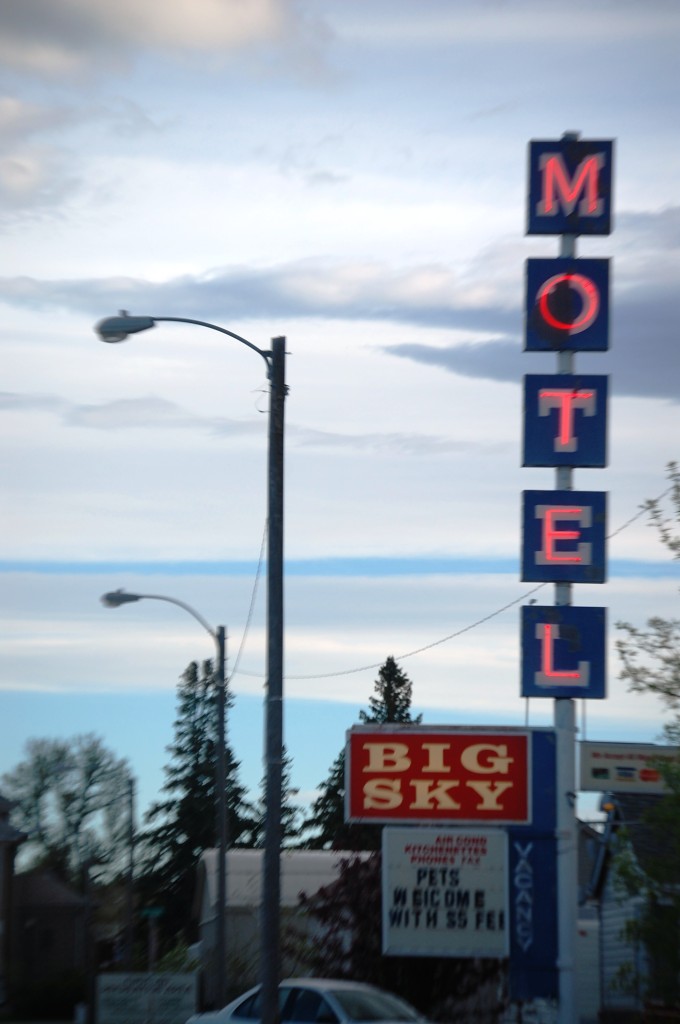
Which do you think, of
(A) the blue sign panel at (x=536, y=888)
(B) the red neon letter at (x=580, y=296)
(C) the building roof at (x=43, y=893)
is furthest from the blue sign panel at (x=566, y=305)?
(C) the building roof at (x=43, y=893)

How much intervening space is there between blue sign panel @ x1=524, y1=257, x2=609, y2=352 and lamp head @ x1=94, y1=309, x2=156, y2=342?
9492 millimetres

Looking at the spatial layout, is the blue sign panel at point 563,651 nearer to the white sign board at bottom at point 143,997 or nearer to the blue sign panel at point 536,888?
the blue sign panel at point 536,888

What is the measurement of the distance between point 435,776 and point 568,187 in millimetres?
10421

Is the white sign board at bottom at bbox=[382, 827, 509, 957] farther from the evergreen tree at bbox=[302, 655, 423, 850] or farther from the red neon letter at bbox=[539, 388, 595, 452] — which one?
the evergreen tree at bbox=[302, 655, 423, 850]

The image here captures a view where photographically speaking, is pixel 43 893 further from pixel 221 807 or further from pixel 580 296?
pixel 580 296

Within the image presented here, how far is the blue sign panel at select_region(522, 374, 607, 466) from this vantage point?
24281 millimetres

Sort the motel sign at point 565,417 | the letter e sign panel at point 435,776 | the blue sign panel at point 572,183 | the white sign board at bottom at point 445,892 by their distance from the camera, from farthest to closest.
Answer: the blue sign panel at point 572,183 < the motel sign at point 565,417 < the letter e sign panel at point 435,776 < the white sign board at bottom at point 445,892

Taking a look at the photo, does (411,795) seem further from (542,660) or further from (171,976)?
(171,976)

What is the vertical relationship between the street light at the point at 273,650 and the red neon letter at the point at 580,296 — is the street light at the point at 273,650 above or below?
below

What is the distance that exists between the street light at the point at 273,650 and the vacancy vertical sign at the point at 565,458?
7.33 m

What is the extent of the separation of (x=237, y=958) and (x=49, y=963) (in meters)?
30.5

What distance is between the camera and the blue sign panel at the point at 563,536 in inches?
946

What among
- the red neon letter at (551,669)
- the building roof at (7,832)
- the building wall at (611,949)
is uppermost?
the red neon letter at (551,669)

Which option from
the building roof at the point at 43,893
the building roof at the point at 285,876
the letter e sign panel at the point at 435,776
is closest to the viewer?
the letter e sign panel at the point at 435,776
